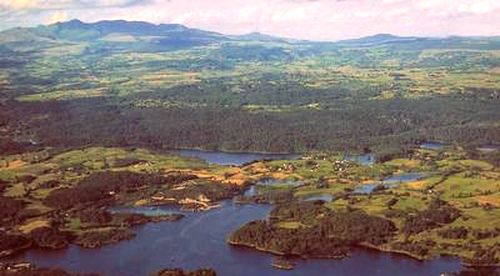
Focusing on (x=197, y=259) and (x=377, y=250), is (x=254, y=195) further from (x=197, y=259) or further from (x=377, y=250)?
(x=377, y=250)

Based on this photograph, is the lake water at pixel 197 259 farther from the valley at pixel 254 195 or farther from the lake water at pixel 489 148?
the lake water at pixel 489 148

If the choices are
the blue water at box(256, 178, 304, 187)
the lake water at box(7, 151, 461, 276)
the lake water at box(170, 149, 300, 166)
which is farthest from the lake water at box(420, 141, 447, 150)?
the lake water at box(7, 151, 461, 276)

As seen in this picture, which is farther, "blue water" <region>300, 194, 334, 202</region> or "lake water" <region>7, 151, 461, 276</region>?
"blue water" <region>300, 194, 334, 202</region>

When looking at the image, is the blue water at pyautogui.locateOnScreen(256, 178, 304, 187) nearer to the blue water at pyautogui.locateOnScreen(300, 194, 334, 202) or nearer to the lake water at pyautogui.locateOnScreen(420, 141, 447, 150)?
the blue water at pyautogui.locateOnScreen(300, 194, 334, 202)

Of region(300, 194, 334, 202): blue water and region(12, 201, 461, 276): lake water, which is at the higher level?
region(300, 194, 334, 202): blue water

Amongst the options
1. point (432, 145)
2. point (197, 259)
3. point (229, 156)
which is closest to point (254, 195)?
point (197, 259)
